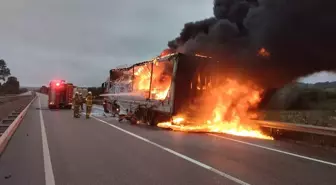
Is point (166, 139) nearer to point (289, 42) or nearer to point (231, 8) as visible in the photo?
point (289, 42)

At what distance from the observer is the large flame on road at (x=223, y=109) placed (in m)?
14.9

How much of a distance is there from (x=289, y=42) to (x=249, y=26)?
2.96 m

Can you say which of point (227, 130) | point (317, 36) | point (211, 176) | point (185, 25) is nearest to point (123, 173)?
point (211, 176)

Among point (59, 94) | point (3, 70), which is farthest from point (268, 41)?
point (3, 70)

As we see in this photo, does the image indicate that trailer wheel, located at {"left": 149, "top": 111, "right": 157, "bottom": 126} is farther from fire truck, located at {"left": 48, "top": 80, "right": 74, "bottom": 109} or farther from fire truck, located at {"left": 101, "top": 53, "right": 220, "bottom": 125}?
fire truck, located at {"left": 48, "top": 80, "right": 74, "bottom": 109}

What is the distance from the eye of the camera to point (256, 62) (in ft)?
45.4

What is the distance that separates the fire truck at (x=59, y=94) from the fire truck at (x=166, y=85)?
47.6 ft

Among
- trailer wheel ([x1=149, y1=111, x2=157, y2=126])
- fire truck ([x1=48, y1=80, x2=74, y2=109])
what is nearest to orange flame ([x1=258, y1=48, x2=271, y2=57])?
trailer wheel ([x1=149, y1=111, x2=157, y2=126])

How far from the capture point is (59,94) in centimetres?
3322

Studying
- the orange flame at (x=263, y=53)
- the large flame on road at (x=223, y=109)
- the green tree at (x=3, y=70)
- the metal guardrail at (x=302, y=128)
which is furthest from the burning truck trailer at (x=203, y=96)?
the green tree at (x=3, y=70)

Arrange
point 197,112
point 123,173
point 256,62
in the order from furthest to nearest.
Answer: point 197,112 → point 256,62 → point 123,173

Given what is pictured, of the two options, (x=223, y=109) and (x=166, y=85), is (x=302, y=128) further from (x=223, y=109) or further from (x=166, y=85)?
(x=166, y=85)

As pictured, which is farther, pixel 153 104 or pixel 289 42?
pixel 153 104

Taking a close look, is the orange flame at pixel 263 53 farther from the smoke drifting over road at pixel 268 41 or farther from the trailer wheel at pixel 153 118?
the trailer wheel at pixel 153 118
